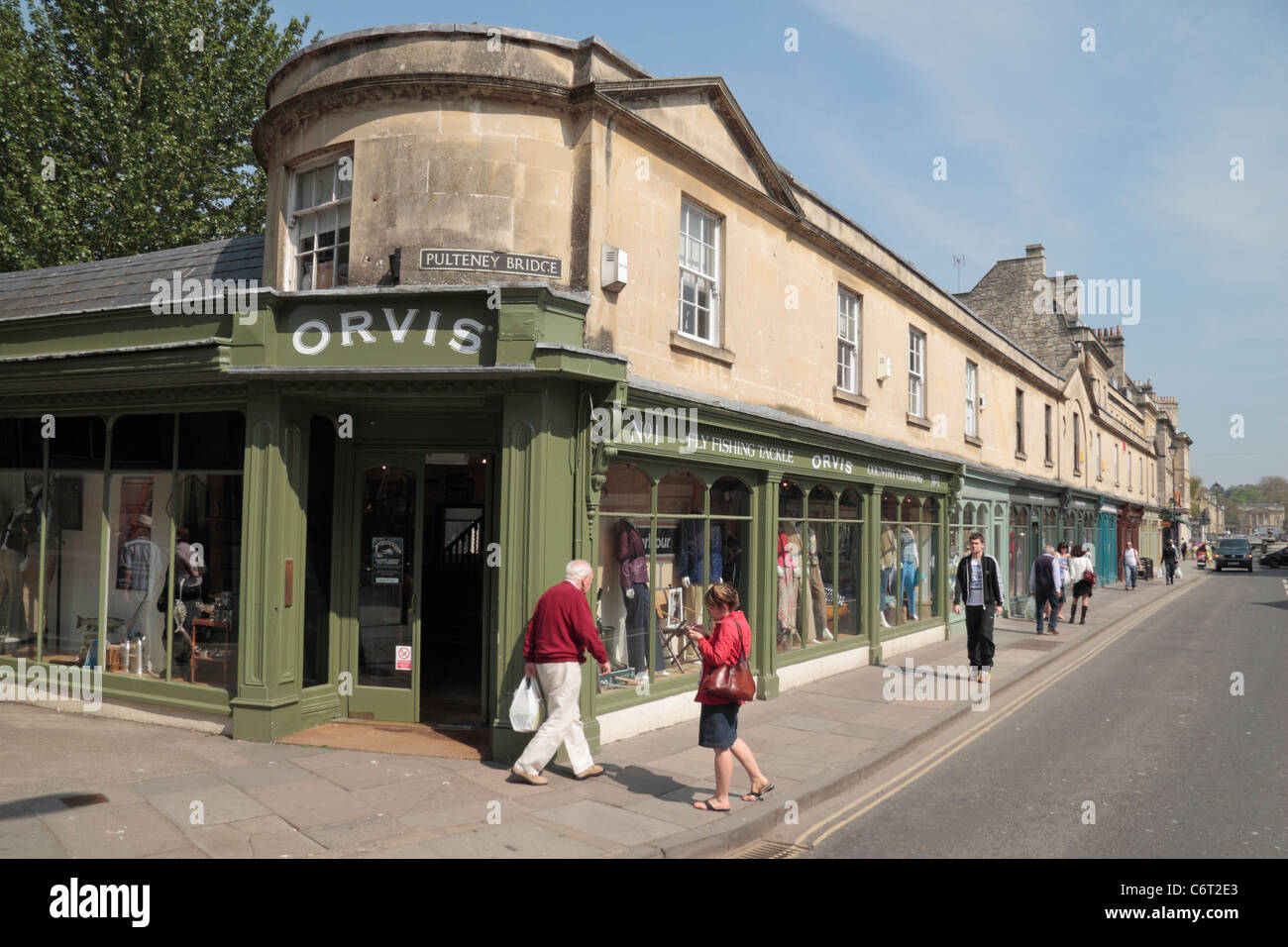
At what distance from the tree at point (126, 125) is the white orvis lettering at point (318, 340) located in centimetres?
1671

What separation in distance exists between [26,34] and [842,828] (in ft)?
89.2

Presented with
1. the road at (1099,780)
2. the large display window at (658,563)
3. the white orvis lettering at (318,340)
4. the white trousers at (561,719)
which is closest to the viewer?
the road at (1099,780)

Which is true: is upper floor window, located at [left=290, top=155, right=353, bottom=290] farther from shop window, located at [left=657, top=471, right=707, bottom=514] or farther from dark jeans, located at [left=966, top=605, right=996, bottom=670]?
dark jeans, located at [left=966, top=605, right=996, bottom=670]

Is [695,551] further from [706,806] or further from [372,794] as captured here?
[372,794]

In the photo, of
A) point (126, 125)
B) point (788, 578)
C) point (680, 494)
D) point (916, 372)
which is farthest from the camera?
point (126, 125)

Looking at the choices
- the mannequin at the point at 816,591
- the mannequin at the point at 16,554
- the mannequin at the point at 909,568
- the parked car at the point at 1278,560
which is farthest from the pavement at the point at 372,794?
the parked car at the point at 1278,560

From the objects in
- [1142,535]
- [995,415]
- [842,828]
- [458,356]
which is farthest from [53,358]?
[1142,535]

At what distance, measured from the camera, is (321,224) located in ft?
30.7

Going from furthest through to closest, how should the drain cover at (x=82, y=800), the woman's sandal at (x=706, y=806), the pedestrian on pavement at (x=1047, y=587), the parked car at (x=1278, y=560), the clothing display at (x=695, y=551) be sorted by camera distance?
the parked car at (x=1278, y=560) → the pedestrian on pavement at (x=1047, y=587) → the clothing display at (x=695, y=551) → the woman's sandal at (x=706, y=806) → the drain cover at (x=82, y=800)

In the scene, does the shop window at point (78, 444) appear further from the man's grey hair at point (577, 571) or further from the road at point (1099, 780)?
the road at point (1099, 780)

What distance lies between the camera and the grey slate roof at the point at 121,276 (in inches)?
500

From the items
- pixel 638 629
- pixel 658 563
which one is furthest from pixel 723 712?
pixel 658 563

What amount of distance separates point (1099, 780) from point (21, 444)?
498 inches

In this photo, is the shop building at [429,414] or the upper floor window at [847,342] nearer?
the shop building at [429,414]
